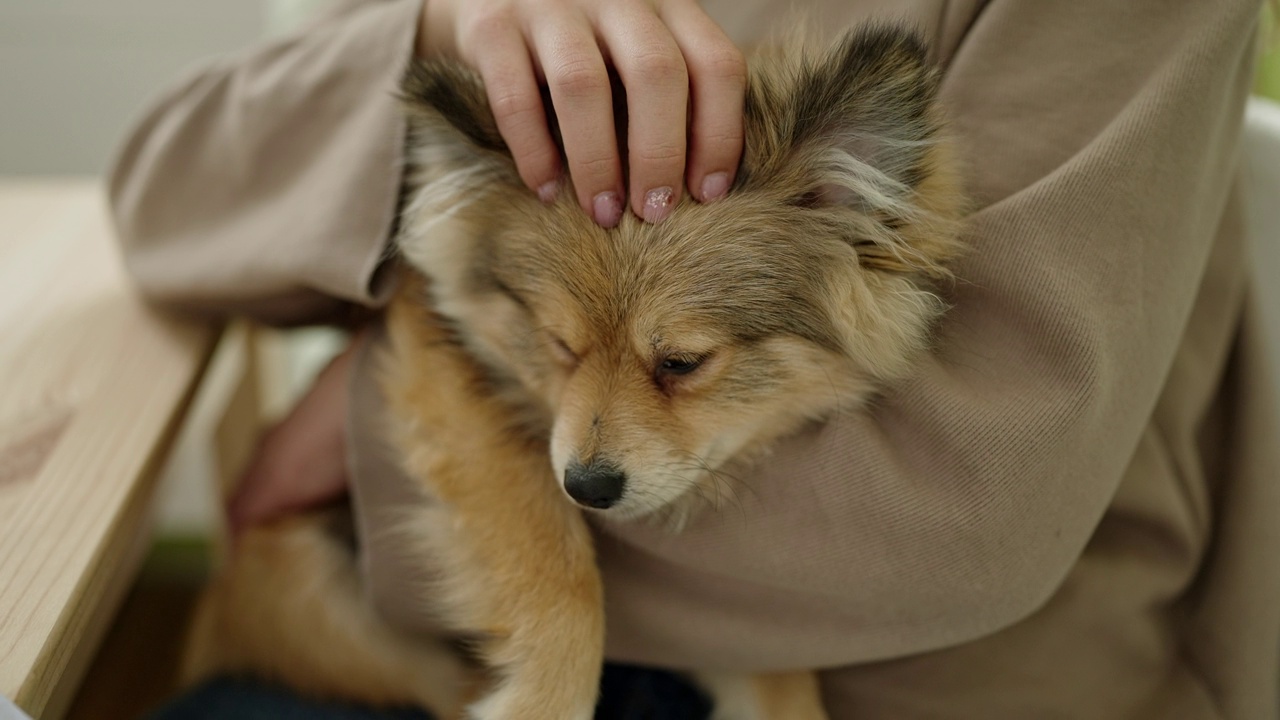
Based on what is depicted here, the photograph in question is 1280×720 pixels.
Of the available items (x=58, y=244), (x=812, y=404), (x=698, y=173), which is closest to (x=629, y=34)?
(x=698, y=173)

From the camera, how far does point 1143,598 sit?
114 centimetres

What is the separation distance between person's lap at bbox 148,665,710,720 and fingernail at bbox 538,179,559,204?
0.62m

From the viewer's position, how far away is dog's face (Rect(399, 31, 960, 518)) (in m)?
0.97

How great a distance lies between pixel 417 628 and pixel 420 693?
0.37ft

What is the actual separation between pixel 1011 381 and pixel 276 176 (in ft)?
3.13

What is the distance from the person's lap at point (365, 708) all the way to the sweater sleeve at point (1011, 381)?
131mm

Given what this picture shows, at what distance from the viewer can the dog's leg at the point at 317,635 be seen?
51.3 inches

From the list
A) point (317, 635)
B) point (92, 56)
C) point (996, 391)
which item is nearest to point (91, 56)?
point (92, 56)

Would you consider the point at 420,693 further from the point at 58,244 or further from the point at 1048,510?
the point at 58,244

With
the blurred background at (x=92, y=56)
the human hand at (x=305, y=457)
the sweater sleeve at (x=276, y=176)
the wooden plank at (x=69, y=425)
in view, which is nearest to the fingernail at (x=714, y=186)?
the sweater sleeve at (x=276, y=176)

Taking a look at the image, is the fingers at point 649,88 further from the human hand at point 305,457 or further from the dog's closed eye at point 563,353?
the human hand at point 305,457

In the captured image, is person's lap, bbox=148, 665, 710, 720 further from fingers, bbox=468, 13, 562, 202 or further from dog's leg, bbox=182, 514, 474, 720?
fingers, bbox=468, 13, 562, 202

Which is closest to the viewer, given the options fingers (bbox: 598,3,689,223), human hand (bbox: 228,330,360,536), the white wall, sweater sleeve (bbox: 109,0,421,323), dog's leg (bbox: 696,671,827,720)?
fingers (bbox: 598,3,689,223)

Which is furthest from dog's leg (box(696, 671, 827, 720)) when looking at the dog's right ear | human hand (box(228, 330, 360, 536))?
the dog's right ear
